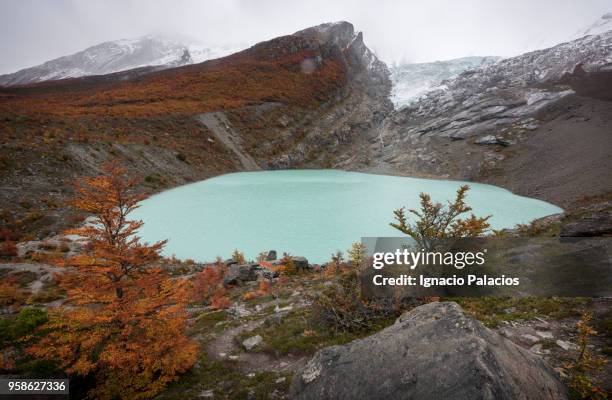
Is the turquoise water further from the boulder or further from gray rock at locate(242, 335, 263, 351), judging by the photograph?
gray rock at locate(242, 335, 263, 351)

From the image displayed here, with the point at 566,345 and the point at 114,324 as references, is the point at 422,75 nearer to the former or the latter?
the point at 566,345

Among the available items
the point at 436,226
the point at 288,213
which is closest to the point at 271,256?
the point at 288,213

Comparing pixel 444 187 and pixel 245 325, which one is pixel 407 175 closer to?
pixel 444 187

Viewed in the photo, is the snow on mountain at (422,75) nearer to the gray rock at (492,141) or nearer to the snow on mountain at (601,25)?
the snow on mountain at (601,25)

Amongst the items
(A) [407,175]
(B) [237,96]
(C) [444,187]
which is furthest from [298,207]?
(B) [237,96]

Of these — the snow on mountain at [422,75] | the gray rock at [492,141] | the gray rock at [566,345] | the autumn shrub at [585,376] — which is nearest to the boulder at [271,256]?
the gray rock at [566,345]
